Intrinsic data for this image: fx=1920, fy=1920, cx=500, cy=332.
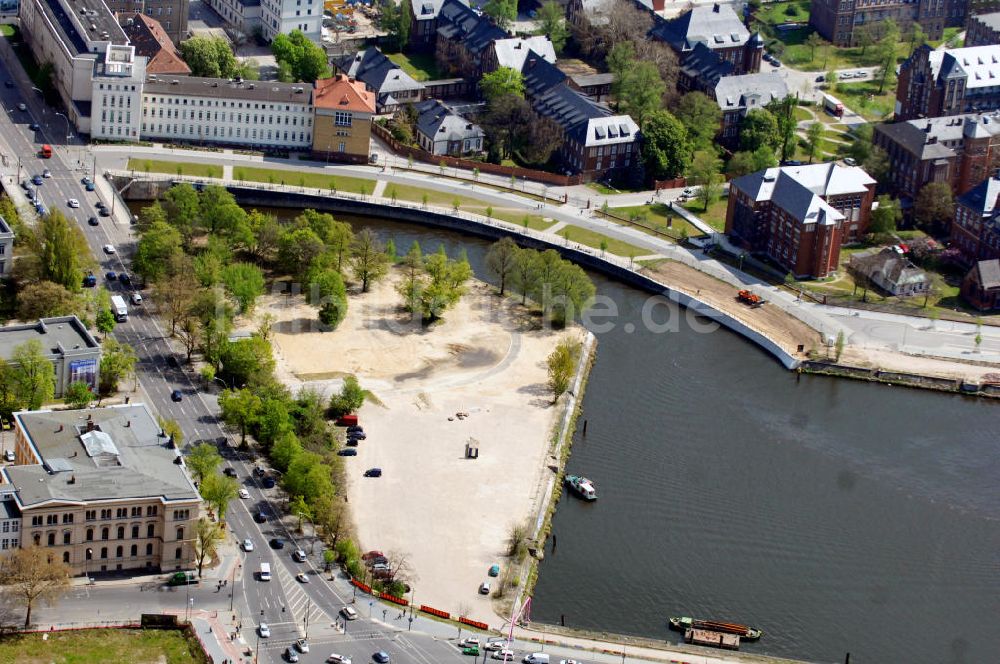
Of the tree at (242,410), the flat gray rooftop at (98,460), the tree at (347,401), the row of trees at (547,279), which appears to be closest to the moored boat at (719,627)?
the flat gray rooftop at (98,460)

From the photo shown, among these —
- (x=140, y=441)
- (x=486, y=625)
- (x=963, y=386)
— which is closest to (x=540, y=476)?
(x=486, y=625)

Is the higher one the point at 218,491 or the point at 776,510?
the point at 218,491

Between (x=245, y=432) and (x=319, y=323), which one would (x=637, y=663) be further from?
(x=319, y=323)

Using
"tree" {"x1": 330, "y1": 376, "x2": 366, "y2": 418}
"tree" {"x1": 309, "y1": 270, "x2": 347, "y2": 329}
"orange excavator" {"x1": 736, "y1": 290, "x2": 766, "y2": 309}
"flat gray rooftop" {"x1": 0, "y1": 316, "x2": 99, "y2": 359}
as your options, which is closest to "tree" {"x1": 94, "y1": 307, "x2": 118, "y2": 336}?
"flat gray rooftop" {"x1": 0, "y1": 316, "x2": 99, "y2": 359}

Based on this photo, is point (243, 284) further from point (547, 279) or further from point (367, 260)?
point (547, 279)

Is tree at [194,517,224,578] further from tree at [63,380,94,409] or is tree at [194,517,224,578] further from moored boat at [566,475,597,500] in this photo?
moored boat at [566,475,597,500]

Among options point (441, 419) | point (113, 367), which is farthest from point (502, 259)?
point (113, 367)

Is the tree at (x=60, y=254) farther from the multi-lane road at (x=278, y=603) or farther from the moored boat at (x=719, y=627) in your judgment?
the moored boat at (x=719, y=627)

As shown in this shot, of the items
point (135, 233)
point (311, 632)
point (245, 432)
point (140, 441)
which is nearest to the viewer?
point (311, 632)
